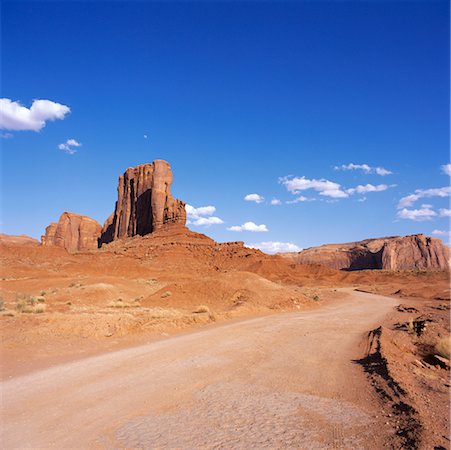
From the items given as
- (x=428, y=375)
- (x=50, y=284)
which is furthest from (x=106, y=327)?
(x=50, y=284)

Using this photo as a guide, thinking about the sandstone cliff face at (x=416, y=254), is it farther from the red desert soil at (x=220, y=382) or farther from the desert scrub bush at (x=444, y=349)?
the desert scrub bush at (x=444, y=349)

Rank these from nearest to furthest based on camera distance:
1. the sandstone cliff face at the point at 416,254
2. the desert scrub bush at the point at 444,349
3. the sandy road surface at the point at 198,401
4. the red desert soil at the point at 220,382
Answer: the sandy road surface at the point at 198,401 → the red desert soil at the point at 220,382 → the desert scrub bush at the point at 444,349 → the sandstone cliff face at the point at 416,254

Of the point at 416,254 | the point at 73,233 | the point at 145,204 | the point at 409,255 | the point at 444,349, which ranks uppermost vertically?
the point at 145,204

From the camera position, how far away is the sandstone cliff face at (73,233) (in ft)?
348

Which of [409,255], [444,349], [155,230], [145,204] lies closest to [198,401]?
[444,349]

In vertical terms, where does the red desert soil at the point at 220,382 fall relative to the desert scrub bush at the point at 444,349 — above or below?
below

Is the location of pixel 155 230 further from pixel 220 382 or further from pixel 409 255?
pixel 409 255

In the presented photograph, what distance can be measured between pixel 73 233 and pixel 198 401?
11023cm

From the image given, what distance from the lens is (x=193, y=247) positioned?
239 feet

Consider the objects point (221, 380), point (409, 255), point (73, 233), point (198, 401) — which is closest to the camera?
point (198, 401)

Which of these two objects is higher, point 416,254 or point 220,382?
point 416,254

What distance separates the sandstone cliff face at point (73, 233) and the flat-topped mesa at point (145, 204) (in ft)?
23.5

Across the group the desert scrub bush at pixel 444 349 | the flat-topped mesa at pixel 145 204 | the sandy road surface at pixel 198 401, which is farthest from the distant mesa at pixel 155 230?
the desert scrub bush at pixel 444 349

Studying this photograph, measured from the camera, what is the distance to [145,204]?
89.6 metres
